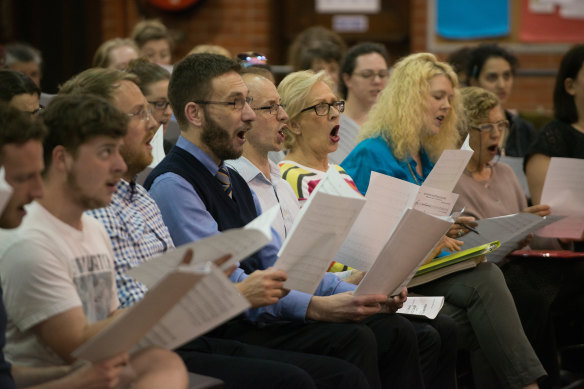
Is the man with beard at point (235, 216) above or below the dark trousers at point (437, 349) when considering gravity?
above

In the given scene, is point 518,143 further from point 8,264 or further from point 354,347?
point 8,264

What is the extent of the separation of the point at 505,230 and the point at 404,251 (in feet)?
3.31

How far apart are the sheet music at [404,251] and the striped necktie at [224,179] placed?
1.66 ft

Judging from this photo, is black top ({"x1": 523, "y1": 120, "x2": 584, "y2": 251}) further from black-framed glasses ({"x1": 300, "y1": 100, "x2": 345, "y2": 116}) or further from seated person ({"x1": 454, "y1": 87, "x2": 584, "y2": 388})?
black-framed glasses ({"x1": 300, "y1": 100, "x2": 345, "y2": 116})

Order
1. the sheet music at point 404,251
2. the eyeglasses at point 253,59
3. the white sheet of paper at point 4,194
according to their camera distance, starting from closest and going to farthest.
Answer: the white sheet of paper at point 4,194
the sheet music at point 404,251
the eyeglasses at point 253,59

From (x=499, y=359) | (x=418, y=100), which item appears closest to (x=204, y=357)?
(x=499, y=359)

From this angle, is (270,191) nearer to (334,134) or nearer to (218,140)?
(218,140)

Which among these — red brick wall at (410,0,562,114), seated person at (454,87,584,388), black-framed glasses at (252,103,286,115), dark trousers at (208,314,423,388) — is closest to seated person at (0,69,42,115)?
black-framed glasses at (252,103,286,115)

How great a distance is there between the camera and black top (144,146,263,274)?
252 cm

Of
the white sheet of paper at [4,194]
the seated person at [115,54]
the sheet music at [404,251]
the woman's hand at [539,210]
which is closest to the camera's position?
the white sheet of paper at [4,194]

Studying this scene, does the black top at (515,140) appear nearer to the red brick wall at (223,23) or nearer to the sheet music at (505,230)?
the sheet music at (505,230)

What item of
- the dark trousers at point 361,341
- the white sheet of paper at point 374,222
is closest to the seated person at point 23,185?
the dark trousers at point 361,341

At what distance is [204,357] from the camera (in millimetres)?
2244

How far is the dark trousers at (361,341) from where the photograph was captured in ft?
8.04
